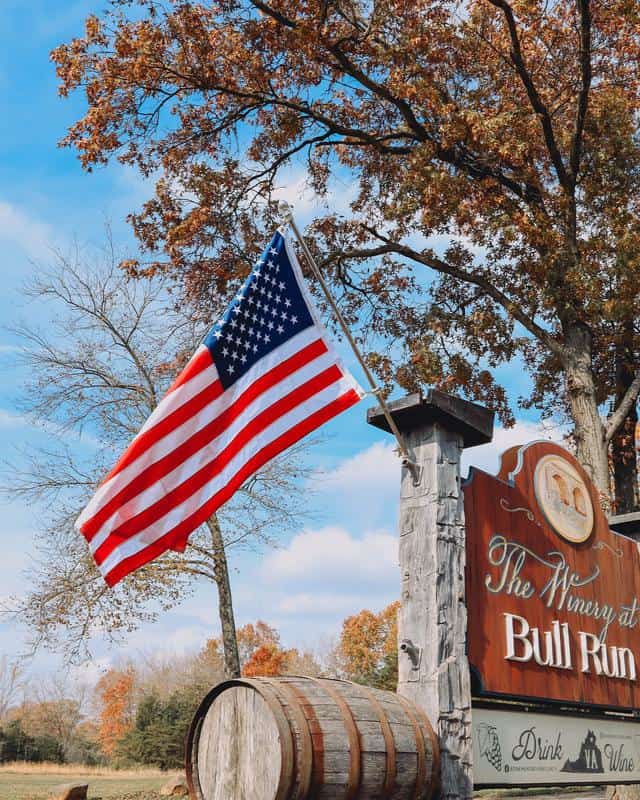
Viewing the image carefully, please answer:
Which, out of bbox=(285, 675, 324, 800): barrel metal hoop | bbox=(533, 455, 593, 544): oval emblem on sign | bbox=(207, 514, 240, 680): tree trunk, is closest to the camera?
bbox=(285, 675, 324, 800): barrel metal hoop

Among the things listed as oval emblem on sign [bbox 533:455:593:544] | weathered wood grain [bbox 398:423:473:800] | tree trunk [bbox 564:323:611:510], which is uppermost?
tree trunk [bbox 564:323:611:510]

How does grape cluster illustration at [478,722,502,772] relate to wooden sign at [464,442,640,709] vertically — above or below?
below

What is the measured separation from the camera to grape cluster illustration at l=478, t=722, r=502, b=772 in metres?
5.40

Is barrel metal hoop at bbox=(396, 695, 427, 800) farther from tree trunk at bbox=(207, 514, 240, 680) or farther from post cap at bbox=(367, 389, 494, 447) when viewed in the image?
tree trunk at bbox=(207, 514, 240, 680)

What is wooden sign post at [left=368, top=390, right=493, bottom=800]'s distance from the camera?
5125mm

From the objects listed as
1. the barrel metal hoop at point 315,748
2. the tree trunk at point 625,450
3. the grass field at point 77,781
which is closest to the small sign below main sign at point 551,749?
the barrel metal hoop at point 315,748

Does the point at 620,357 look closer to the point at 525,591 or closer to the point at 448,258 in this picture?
the point at 448,258

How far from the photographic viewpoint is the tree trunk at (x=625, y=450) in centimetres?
1497

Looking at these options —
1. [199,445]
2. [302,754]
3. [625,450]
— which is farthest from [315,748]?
[625,450]

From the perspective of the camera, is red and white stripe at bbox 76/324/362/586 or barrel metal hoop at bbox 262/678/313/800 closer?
barrel metal hoop at bbox 262/678/313/800

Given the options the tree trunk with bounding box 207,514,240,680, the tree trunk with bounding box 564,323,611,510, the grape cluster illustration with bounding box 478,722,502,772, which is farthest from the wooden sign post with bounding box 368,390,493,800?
the tree trunk with bounding box 207,514,240,680

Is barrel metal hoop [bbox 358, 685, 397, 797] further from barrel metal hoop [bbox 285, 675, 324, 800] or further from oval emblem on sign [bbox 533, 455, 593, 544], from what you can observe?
oval emblem on sign [bbox 533, 455, 593, 544]

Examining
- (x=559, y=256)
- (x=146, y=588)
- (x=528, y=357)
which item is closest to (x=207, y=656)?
(x=146, y=588)

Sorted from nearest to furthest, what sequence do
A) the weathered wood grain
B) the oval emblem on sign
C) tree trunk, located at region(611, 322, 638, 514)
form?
the weathered wood grain → the oval emblem on sign → tree trunk, located at region(611, 322, 638, 514)
